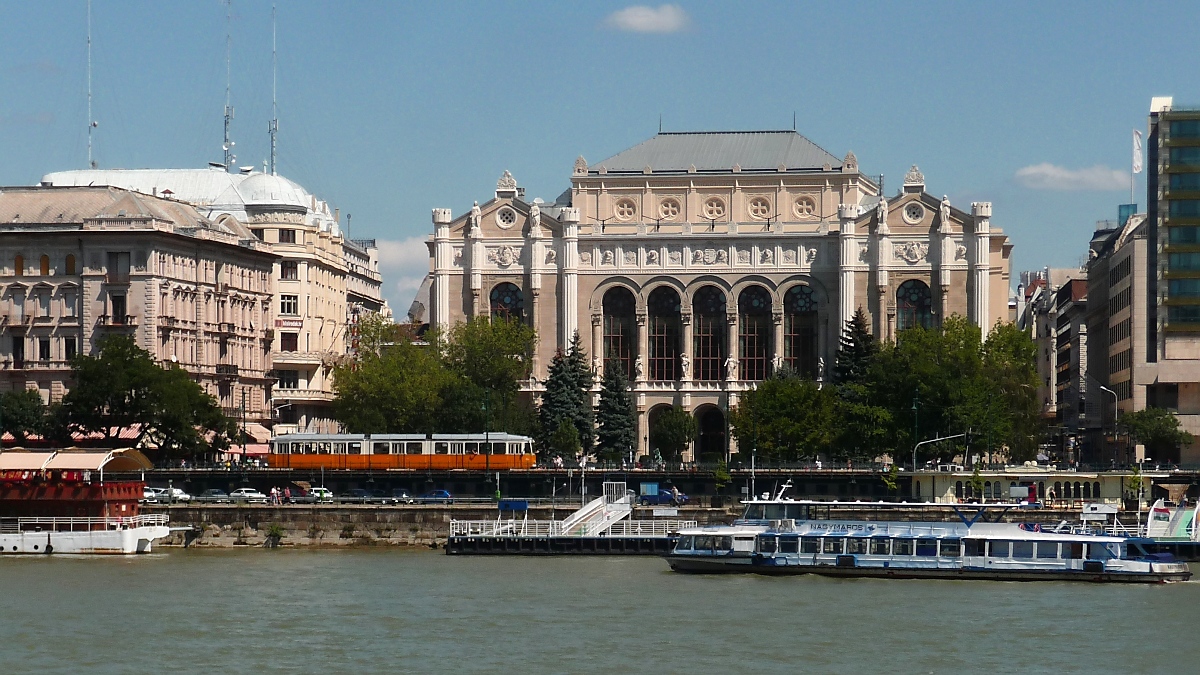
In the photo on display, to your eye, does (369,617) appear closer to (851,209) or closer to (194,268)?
(194,268)

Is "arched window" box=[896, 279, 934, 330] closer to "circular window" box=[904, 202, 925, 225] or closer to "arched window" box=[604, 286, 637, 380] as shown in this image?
"circular window" box=[904, 202, 925, 225]

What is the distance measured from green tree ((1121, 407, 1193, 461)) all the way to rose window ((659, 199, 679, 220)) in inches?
1960

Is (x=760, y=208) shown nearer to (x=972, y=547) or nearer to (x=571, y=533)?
(x=571, y=533)

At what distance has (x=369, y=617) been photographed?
246 feet

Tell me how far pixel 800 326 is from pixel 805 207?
34.2ft

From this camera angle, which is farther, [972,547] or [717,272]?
[717,272]

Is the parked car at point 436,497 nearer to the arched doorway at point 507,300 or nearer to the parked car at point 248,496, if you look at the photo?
the parked car at point 248,496

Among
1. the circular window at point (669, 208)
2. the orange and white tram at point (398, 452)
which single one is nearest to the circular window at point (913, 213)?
the circular window at point (669, 208)

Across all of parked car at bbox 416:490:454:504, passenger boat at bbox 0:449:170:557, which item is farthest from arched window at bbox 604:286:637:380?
passenger boat at bbox 0:449:170:557

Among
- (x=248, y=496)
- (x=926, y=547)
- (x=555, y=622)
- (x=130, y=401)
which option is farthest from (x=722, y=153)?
(x=555, y=622)

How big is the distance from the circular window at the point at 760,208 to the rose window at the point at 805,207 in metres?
2.27

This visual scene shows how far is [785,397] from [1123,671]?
7608 cm

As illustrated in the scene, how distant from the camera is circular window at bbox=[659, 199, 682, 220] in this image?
180m

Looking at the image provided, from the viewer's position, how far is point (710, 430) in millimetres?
174250
